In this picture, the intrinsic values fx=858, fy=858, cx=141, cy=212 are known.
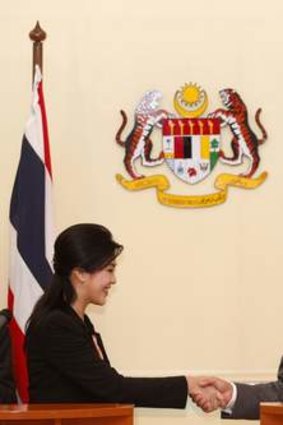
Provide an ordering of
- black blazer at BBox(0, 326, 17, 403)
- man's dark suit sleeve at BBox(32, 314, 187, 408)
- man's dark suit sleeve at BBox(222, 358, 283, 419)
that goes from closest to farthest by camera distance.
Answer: man's dark suit sleeve at BBox(32, 314, 187, 408), man's dark suit sleeve at BBox(222, 358, 283, 419), black blazer at BBox(0, 326, 17, 403)

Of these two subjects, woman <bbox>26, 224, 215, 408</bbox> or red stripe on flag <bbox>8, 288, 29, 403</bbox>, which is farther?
red stripe on flag <bbox>8, 288, 29, 403</bbox>

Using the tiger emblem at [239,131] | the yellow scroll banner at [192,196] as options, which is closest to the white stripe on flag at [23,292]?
the yellow scroll banner at [192,196]

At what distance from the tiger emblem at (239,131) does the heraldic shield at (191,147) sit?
69 mm

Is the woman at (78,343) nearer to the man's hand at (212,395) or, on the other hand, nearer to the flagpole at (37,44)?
the man's hand at (212,395)

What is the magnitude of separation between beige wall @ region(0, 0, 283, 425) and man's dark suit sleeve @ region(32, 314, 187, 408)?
1839 millimetres

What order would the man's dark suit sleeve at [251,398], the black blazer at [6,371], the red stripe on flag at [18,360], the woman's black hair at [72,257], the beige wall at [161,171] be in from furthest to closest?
the beige wall at [161,171] < the red stripe on flag at [18,360] < the black blazer at [6,371] < the man's dark suit sleeve at [251,398] < the woman's black hair at [72,257]

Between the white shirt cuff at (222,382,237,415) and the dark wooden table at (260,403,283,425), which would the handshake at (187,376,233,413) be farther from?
the dark wooden table at (260,403,283,425)

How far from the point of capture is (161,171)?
504 cm

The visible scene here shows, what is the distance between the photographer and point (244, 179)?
16.5ft

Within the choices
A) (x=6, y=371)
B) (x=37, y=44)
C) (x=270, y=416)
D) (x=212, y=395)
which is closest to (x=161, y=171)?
Result: (x=37, y=44)

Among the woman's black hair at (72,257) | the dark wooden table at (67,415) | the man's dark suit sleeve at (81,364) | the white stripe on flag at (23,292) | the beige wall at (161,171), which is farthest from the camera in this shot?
the beige wall at (161,171)

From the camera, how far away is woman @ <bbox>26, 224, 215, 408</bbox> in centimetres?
309

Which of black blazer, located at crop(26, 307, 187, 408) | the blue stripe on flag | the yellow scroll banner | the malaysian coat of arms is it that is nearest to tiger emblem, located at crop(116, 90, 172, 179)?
the malaysian coat of arms

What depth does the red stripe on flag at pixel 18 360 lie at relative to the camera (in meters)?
4.30
